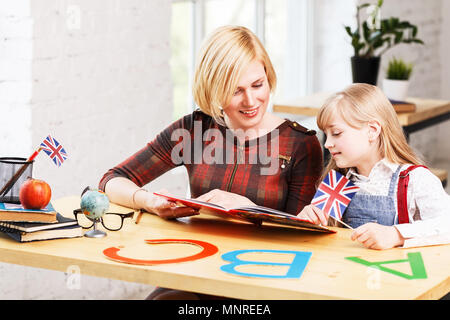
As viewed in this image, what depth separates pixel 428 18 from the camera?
5941 millimetres

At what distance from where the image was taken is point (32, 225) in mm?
1703

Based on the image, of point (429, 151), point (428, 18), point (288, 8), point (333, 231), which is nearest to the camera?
point (333, 231)

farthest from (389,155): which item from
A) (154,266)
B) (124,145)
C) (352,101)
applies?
(124,145)

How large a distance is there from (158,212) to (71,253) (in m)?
0.38

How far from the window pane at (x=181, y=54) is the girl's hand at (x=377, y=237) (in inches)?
88.0

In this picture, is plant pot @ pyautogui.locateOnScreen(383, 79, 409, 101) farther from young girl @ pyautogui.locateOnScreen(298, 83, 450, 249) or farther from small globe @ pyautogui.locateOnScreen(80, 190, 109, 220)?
small globe @ pyautogui.locateOnScreen(80, 190, 109, 220)

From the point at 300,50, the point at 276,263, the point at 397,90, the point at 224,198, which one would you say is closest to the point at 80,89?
the point at 224,198

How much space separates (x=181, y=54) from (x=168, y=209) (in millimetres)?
2023

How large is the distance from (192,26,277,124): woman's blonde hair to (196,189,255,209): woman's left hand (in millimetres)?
264

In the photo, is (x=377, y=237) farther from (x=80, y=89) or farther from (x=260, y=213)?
(x=80, y=89)

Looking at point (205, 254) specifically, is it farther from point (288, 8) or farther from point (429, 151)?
point (429, 151)

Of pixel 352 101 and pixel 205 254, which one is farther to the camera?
pixel 352 101

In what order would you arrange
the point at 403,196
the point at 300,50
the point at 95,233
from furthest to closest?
the point at 300,50 < the point at 403,196 < the point at 95,233

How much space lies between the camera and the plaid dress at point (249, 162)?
6.89 feet
